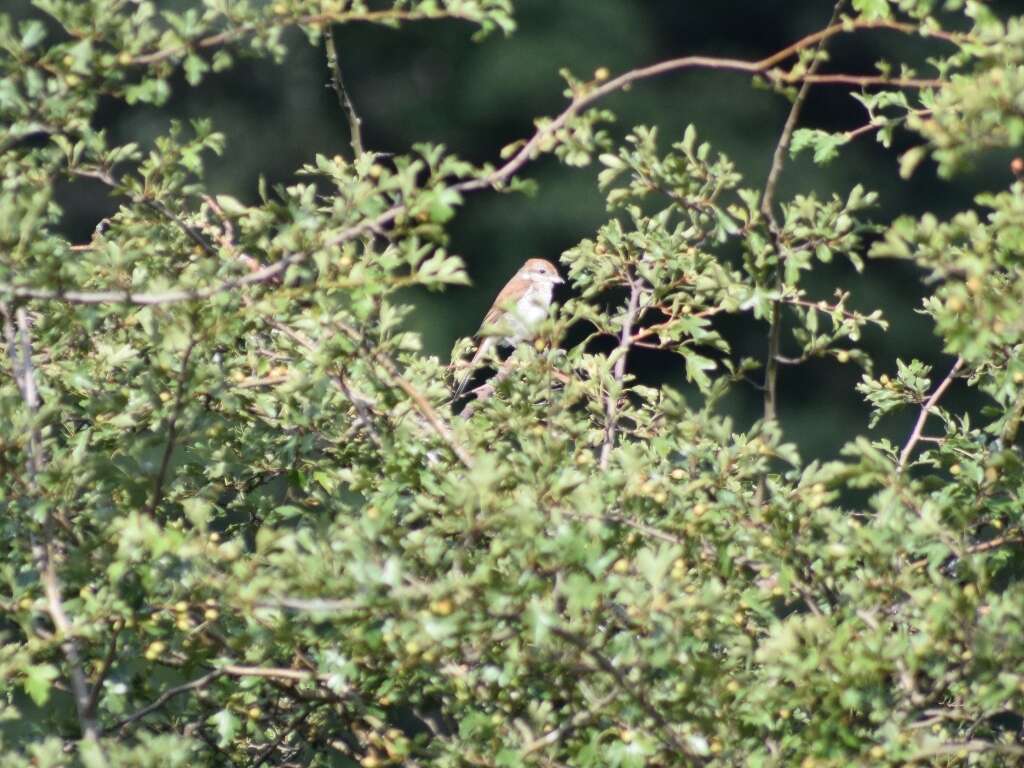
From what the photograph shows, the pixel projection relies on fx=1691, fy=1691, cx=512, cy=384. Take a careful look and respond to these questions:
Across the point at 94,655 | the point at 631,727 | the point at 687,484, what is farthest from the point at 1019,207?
the point at 94,655

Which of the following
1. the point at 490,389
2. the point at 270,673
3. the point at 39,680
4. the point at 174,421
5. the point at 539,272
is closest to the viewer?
the point at 39,680

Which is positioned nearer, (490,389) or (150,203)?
(150,203)

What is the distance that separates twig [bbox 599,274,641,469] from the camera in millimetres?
3350

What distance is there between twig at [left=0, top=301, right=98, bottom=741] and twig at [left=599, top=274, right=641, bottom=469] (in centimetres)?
102

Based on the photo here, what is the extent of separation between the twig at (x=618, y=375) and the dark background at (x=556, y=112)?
8.13 metres

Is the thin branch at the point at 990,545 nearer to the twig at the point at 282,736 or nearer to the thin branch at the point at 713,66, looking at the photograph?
the thin branch at the point at 713,66

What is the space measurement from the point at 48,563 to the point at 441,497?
63 centimetres

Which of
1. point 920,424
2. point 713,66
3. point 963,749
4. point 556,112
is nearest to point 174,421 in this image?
point 713,66

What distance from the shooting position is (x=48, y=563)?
104 inches

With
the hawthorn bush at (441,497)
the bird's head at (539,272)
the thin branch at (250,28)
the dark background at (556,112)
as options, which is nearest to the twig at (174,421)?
the hawthorn bush at (441,497)

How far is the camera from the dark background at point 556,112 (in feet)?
40.9

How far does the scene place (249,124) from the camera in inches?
533

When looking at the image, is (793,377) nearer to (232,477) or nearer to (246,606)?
(232,477)

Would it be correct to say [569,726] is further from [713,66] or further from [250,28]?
[250,28]
